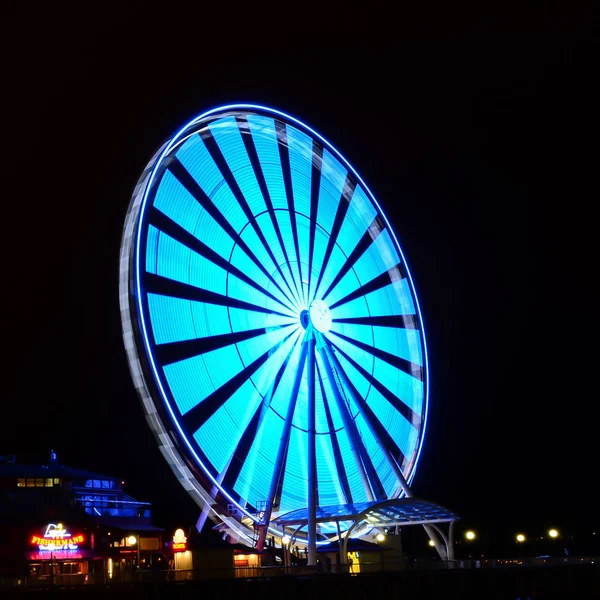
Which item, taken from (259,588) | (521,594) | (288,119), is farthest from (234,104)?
(521,594)

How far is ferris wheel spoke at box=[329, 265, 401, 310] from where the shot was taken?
26688 mm

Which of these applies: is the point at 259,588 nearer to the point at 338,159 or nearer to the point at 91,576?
the point at 91,576

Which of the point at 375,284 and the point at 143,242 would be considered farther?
the point at 375,284

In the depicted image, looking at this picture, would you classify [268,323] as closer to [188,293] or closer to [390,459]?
[188,293]

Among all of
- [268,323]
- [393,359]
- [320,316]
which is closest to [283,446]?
[268,323]

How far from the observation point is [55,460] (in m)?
31.6

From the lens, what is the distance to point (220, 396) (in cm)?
2000

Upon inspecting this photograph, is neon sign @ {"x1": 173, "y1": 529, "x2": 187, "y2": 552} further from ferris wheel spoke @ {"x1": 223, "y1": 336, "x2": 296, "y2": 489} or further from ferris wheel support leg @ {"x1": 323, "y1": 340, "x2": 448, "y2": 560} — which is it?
ferris wheel support leg @ {"x1": 323, "y1": 340, "x2": 448, "y2": 560}

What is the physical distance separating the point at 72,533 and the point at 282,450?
645 cm

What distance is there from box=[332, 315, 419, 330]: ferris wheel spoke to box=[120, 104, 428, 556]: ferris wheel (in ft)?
0.19

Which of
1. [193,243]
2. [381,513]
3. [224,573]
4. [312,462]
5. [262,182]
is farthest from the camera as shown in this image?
[262,182]

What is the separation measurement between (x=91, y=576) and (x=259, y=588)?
346cm

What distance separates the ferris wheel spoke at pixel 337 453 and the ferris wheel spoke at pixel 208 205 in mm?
3659

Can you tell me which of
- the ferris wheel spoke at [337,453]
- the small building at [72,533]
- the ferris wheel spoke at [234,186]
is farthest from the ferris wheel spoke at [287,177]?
the small building at [72,533]
